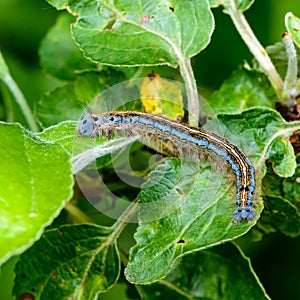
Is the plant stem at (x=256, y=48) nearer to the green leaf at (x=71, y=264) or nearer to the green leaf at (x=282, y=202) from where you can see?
the green leaf at (x=282, y=202)

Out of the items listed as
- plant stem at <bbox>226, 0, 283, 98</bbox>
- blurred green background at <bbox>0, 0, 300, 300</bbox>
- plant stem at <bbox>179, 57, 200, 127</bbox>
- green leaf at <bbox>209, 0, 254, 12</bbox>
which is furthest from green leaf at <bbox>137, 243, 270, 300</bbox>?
blurred green background at <bbox>0, 0, 300, 300</bbox>

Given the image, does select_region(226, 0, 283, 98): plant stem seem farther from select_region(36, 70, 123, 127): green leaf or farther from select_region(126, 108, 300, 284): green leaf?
select_region(36, 70, 123, 127): green leaf

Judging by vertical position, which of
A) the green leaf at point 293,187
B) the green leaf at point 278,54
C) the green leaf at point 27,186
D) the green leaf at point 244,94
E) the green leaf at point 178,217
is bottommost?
the green leaf at point 293,187

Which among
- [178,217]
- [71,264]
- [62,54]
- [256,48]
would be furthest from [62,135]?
[62,54]

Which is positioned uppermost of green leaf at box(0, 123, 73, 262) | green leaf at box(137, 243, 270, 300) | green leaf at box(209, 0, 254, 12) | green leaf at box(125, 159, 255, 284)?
green leaf at box(209, 0, 254, 12)

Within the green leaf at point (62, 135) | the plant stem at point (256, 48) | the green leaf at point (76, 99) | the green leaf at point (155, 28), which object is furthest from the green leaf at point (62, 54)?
the green leaf at point (62, 135)

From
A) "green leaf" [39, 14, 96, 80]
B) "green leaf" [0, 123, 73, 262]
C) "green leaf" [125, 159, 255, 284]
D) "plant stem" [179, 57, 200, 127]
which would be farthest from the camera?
"green leaf" [39, 14, 96, 80]
